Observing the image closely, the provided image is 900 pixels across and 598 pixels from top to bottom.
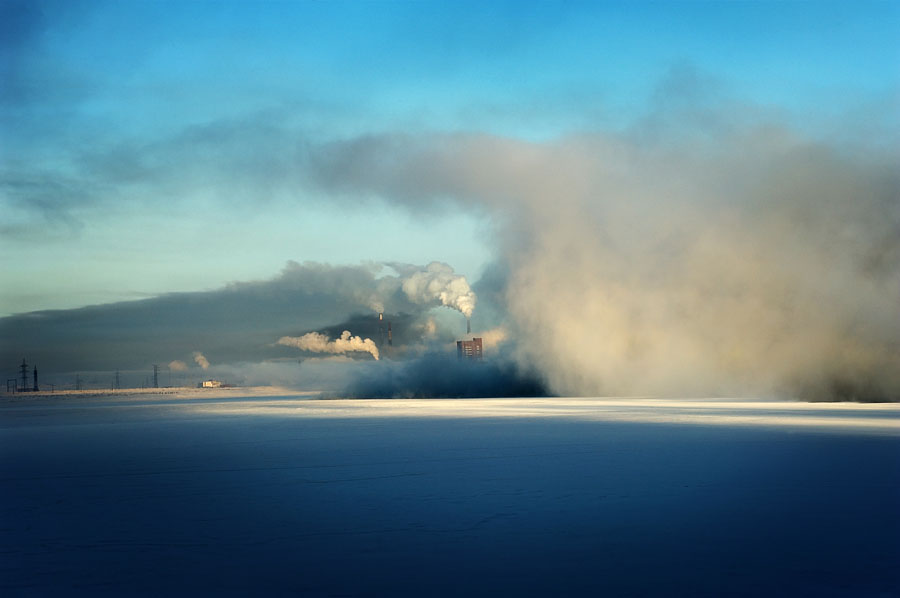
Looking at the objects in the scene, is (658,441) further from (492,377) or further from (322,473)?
(492,377)

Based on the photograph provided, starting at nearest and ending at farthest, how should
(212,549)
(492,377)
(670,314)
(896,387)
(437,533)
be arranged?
(212,549) < (437,533) < (896,387) < (670,314) < (492,377)

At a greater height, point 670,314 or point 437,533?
point 670,314

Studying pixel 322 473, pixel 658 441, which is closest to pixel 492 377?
pixel 658 441

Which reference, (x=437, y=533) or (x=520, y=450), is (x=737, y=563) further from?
(x=520, y=450)

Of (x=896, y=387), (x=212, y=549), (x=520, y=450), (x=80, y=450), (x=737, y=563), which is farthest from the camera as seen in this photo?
(x=896, y=387)

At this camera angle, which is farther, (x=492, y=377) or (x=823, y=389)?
(x=492, y=377)

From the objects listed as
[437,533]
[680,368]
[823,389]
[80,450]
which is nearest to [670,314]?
[680,368]
